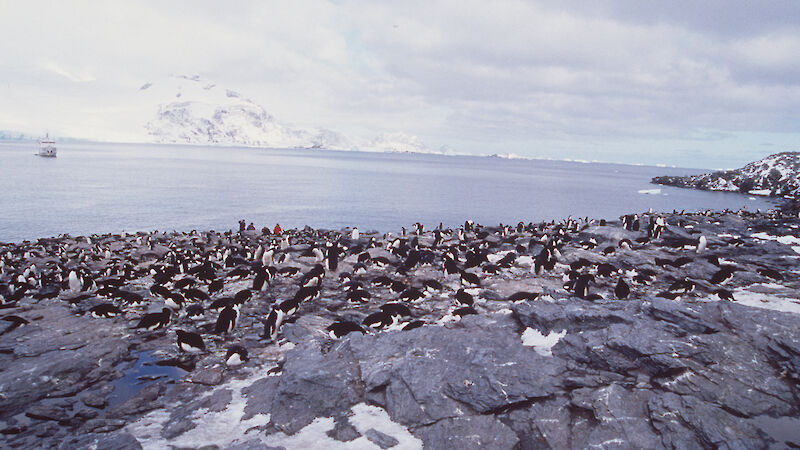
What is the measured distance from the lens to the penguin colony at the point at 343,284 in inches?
511

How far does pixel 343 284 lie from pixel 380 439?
10.9 metres

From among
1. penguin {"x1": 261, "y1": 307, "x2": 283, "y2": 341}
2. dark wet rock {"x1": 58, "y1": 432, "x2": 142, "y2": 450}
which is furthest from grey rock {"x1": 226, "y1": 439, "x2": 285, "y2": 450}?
penguin {"x1": 261, "y1": 307, "x2": 283, "y2": 341}

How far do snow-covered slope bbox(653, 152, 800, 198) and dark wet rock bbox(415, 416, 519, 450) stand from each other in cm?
11398

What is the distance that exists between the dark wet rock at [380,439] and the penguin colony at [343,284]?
3404 millimetres

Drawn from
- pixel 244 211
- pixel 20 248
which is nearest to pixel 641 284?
pixel 20 248

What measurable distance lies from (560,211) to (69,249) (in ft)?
217

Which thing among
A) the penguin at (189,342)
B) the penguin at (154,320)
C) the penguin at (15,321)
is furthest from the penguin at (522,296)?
the penguin at (15,321)

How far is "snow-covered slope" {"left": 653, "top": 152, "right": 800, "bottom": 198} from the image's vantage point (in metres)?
99.0

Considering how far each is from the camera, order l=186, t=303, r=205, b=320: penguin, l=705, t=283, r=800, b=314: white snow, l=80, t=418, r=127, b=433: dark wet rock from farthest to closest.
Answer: l=186, t=303, r=205, b=320: penguin
l=705, t=283, r=800, b=314: white snow
l=80, t=418, r=127, b=433: dark wet rock

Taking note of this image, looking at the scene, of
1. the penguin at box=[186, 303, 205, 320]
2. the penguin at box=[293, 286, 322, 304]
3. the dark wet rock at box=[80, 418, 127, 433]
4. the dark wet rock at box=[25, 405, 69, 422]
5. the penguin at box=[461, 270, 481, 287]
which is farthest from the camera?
the penguin at box=[461, 270, 481, 287]

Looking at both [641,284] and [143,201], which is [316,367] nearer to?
[641,284]

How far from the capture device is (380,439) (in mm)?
7156

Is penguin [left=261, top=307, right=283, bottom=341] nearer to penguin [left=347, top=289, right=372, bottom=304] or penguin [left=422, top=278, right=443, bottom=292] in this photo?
penguin [left=347, top=289, right=372, bottom=304]

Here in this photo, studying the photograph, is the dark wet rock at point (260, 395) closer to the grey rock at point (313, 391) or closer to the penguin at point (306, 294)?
the grey rock at point (313, 391)
